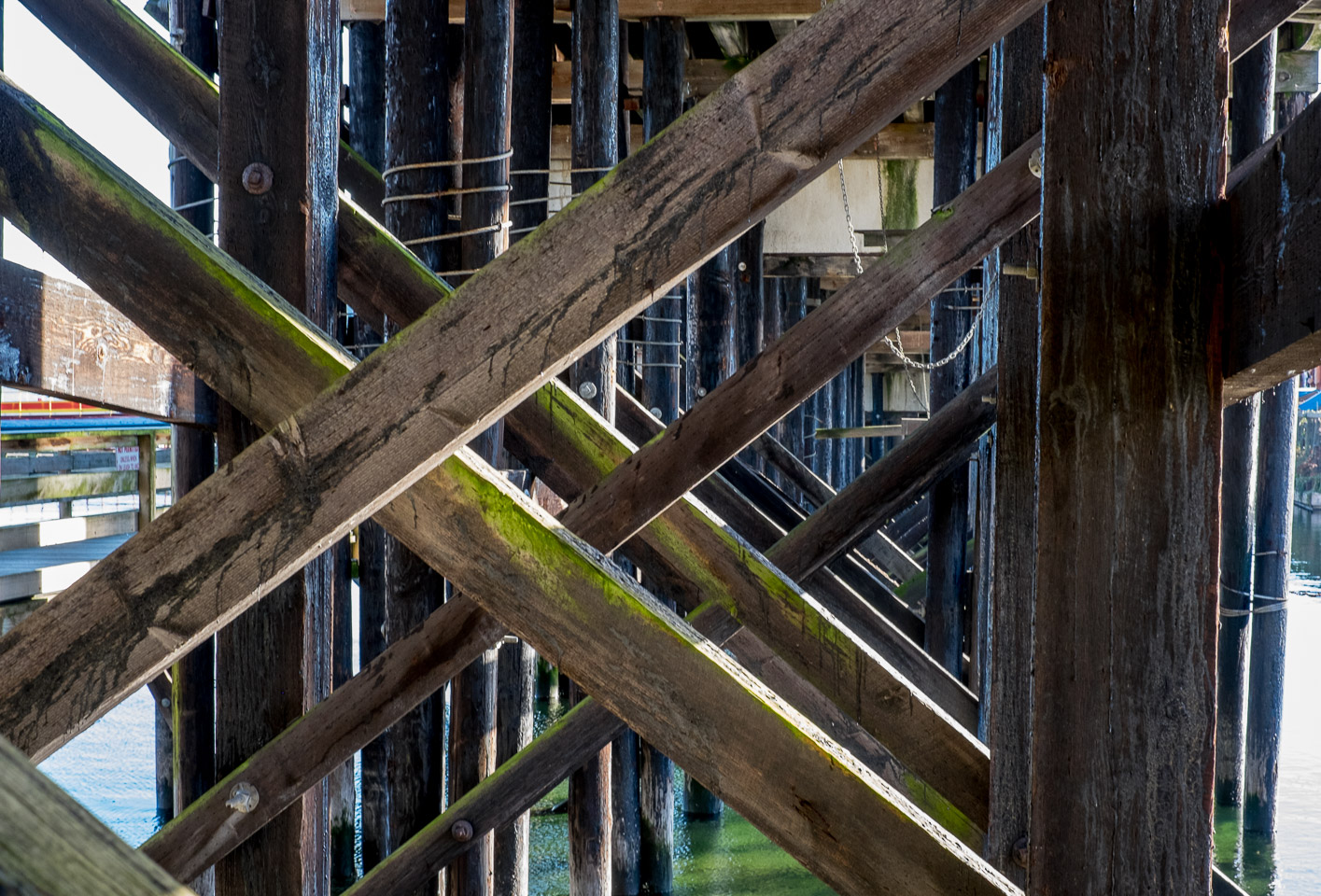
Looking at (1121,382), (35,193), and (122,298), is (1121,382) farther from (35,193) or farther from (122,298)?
(35,193)

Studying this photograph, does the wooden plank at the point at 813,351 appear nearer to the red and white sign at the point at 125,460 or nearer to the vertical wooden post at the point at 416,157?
the vertical wooden post at the point at 416,157

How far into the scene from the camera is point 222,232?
1892 millimetres

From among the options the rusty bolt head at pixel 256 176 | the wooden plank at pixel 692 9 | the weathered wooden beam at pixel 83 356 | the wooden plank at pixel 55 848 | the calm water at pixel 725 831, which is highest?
the wooden plank at pixel 692 9

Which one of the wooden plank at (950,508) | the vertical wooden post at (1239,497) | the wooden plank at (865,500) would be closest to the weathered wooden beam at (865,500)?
the wooden plank at (865,500)

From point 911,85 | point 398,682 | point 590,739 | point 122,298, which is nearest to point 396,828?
point 590,739

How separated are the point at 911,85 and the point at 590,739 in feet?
9.04

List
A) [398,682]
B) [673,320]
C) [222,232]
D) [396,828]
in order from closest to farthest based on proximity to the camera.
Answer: [222,232] < [398,682] < [396,828] < [673,320]

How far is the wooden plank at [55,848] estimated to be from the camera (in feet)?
1.57

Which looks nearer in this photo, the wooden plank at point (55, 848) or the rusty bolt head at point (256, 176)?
the wooden plank at point (55, 848)

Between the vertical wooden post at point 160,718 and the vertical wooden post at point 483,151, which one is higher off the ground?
the vertical wooden post at point 483,151

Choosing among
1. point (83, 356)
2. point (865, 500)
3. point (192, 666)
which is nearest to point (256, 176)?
point (83, 356)

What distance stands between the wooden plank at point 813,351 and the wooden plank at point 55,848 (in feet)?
6.88

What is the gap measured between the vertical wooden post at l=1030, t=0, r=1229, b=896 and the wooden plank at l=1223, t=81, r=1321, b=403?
0.03m

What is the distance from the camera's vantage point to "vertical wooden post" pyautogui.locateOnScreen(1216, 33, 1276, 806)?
599 centimetres
